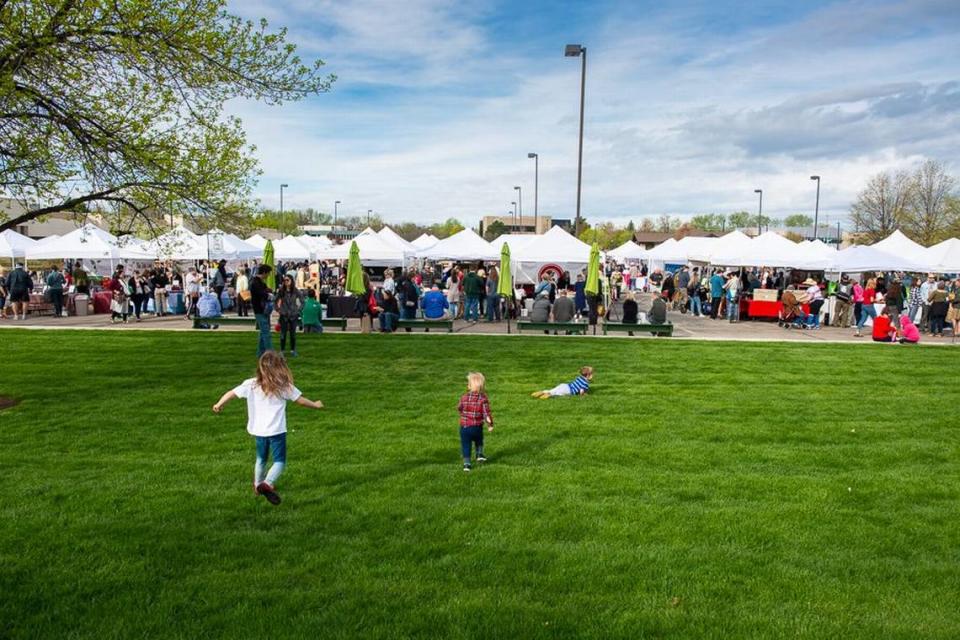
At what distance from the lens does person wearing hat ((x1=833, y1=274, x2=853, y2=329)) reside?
24.2 m

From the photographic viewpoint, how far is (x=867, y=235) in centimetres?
5869

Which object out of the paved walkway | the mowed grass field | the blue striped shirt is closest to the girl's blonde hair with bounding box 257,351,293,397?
the mowed grass field

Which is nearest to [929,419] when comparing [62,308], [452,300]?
[452,300]

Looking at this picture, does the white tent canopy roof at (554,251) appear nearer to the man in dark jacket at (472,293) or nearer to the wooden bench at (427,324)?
the man in dark jacket at (472,293)

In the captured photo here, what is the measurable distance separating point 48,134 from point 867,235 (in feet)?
199

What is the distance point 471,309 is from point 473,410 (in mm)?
15936

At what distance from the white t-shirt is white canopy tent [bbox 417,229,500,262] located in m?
20.6

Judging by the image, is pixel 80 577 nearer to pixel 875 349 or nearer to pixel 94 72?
pixel 94 72

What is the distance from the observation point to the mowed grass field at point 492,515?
4762 mm

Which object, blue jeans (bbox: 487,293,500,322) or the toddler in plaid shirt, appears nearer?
the toddler in plaid shirt

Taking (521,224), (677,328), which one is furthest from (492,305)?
(521,224)

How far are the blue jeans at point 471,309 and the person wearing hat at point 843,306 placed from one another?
38.6 feet

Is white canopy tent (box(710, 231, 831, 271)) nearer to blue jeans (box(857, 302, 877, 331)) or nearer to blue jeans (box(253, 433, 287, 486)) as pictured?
blue jeans (box(857, 302, 877, 331))

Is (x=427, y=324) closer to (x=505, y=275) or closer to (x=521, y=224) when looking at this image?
(x=505, y=275)
